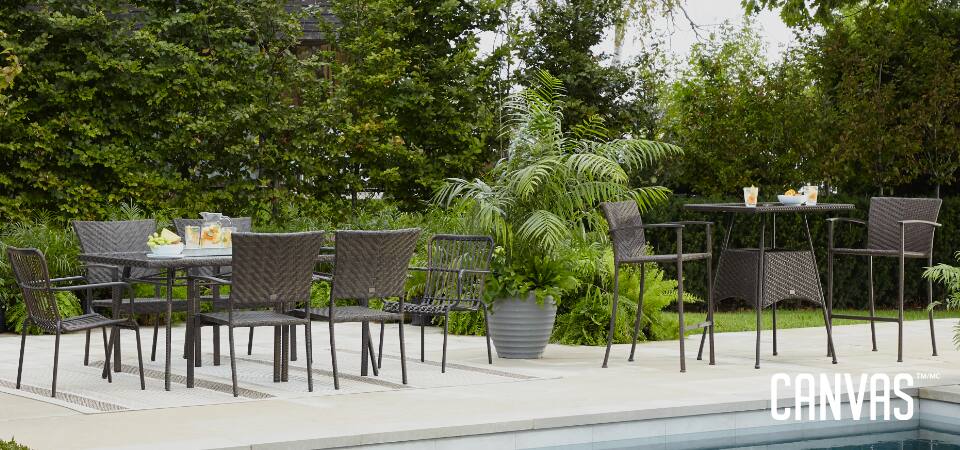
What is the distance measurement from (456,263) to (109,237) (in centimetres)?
241

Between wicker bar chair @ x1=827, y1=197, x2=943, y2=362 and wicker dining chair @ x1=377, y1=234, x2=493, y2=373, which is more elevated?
wicker bar chair @ x1=827, y1=197, x2=943, y2=362

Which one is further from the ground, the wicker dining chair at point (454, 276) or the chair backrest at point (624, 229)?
the chair backrest at point (624, 229)

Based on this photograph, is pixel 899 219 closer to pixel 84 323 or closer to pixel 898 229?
pixel 898 229

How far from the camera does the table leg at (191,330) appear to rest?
739cm

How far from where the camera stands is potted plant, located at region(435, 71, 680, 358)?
29.0 ft

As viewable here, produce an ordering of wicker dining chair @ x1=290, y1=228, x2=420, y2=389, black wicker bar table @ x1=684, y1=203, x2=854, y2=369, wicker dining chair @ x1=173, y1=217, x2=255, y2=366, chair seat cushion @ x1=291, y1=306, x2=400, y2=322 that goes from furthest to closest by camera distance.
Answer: black wicker bar table @ x1=684, y1=203, x2=854, y2=369 → wicker dining chair @ x1=173, y1=217, x2=255, y2=366 → chair seat cushion @ x1=291, y1=306, x2=400, y2=322 → wicker dining chair @ x1=290, y1=228, x2=420, y2=389

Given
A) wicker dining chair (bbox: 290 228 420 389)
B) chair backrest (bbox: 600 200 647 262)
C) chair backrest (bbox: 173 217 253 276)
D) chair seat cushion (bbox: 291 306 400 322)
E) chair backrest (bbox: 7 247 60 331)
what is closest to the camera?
chair backrest (bbox: 7 247 60 331)

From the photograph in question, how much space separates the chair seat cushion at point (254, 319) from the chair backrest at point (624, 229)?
2253 mm

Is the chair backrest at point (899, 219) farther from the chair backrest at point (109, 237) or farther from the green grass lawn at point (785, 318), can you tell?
the chair backrest at point (109, 237)

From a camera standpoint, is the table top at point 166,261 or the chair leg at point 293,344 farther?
the chair leg at point 293,344

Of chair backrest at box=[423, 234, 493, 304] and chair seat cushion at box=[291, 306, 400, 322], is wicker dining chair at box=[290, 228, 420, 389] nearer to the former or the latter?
chair seat cushion at box=[291, 306, 400, 322]

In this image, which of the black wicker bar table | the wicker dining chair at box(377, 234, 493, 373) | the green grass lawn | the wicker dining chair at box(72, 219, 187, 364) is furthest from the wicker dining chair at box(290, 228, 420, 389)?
the green grass lawn

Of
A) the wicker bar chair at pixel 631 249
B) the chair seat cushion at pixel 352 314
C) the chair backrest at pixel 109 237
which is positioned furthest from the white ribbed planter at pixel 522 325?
the chair backrest at pixel 109 237

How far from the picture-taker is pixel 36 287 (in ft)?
23.2
